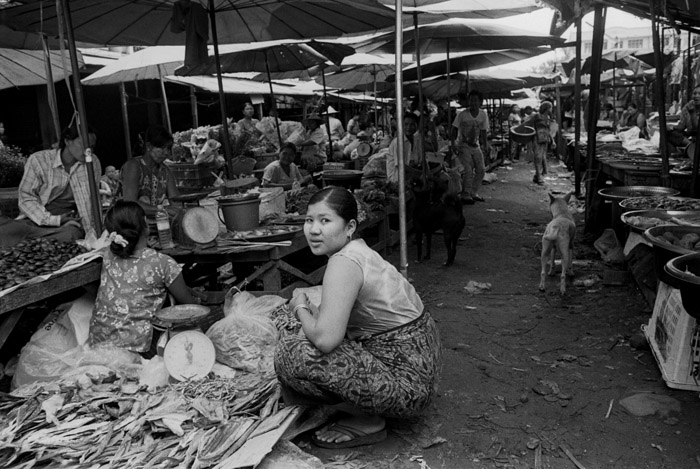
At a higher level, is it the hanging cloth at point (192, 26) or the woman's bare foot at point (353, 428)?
the hanging cloth at point (192, 26)

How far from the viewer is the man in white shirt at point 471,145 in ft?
39.4

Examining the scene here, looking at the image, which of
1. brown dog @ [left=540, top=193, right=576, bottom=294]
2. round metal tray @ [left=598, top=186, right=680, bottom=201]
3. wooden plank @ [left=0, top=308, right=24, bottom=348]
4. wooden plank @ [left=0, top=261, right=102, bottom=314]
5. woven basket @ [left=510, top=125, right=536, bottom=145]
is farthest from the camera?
woven basket @ [left=510, top=125, right=536, bottom=145]

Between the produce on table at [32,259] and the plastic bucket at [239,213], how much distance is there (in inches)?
45.9

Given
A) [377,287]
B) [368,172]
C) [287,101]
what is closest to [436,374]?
[377,287]

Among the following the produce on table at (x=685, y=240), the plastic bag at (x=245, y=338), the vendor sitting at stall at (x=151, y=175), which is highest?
the vendor sitting at stall at (x=151, y=175)

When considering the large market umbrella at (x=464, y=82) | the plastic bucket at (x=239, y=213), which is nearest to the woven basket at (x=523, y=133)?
the large market umbrella at (x=464, y=82)

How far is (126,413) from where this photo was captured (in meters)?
3.33

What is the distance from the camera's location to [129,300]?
3977mm

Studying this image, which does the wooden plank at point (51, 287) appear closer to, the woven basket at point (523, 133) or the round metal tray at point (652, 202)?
the round metal tray at point (652, 202)

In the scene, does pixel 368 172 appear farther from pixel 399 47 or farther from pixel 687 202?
pixel 399 47

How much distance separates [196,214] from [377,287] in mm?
2227

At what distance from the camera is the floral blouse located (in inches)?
156

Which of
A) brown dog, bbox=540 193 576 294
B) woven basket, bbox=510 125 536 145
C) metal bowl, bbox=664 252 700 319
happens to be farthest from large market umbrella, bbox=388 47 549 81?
metal bowl, bbox=664 252 700 319

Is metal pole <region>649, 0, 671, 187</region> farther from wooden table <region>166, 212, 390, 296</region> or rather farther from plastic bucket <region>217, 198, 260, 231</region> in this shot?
plastic bucket <region>217, 198, 260, 231</region>
